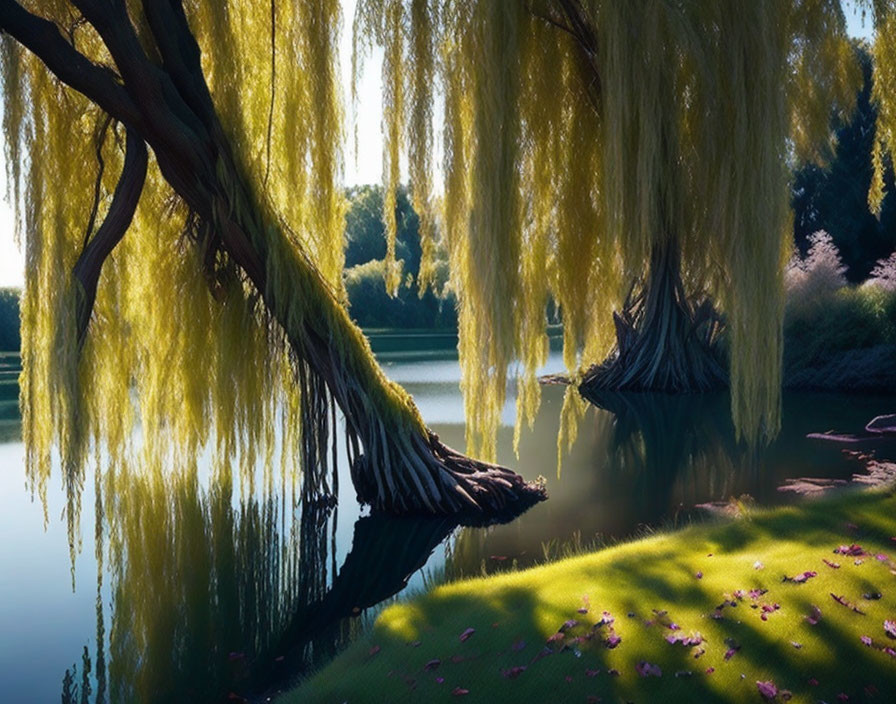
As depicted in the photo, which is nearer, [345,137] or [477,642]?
[477,642]

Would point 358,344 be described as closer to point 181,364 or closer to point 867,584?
point 181,364

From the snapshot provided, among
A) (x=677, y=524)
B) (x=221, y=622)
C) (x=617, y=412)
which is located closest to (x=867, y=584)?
(x=677, y=524)

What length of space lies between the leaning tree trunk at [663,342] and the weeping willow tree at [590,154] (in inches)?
339

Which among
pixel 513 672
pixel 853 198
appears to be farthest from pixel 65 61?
pixel 853 198

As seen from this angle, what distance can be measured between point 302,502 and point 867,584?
4418 millimetres

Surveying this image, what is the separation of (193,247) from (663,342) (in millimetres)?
10055

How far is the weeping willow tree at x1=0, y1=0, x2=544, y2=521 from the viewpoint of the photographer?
5281 millimetres

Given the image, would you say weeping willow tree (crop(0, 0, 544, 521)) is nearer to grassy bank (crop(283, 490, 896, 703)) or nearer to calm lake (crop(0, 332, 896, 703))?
calm lake (crop(0, 332, 896, 703))

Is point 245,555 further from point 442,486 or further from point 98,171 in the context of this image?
point 98,171

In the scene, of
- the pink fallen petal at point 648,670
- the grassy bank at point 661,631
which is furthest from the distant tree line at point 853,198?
the pink fallen petal at point 648,670

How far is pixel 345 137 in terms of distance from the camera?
5.84 meters

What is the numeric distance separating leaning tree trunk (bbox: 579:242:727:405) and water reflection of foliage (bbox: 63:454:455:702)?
28.1 ft

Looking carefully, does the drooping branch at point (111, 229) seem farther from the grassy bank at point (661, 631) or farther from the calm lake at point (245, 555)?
the grassy bank at point (661, 631)

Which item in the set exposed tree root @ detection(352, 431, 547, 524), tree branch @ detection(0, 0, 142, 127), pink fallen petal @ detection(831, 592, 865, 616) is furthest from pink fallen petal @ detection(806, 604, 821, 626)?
tree branch @ detection(0, 0, 142, 127)
